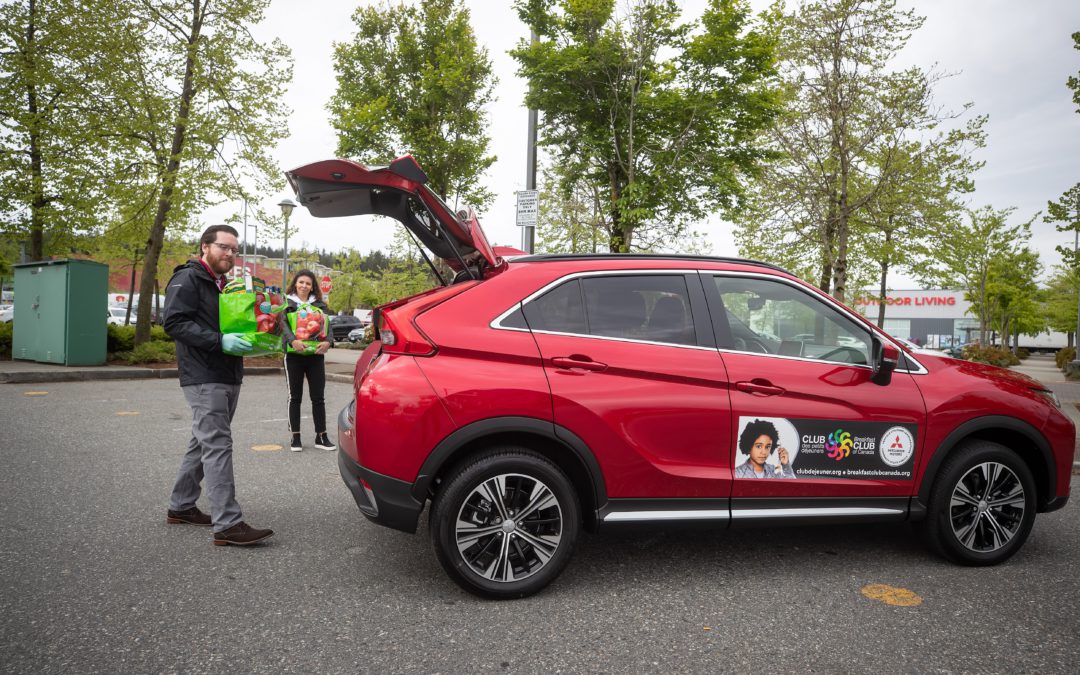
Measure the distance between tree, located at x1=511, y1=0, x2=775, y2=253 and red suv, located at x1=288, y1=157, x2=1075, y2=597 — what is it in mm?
8671

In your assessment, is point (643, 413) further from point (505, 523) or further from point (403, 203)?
point (403, 203)

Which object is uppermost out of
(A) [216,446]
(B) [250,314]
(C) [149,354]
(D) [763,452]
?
(B) [250,314]

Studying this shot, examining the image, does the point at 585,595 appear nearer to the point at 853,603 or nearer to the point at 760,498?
the point at 760,498

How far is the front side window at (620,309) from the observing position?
10.9 feet

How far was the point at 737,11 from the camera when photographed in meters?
11.7

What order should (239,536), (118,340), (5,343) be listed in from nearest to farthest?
(239,536) < (118,340) < (5,343)

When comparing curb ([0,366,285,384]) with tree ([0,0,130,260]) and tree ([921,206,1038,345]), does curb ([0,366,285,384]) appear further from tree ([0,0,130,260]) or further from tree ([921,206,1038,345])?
tree ([921,206,1038,345])

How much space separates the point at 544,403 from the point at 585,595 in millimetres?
1025

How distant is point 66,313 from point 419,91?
35.3 ft

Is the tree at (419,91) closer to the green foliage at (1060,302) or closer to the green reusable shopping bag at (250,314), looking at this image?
the green reusable shopping bag at (250,314)

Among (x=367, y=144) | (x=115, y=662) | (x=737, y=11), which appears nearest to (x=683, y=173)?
(x=737, y=11)

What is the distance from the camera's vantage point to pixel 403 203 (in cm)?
365

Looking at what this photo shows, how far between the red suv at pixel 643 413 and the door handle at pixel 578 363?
0.01 metres

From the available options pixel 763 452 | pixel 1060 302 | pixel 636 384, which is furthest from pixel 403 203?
pixel 1060 302
